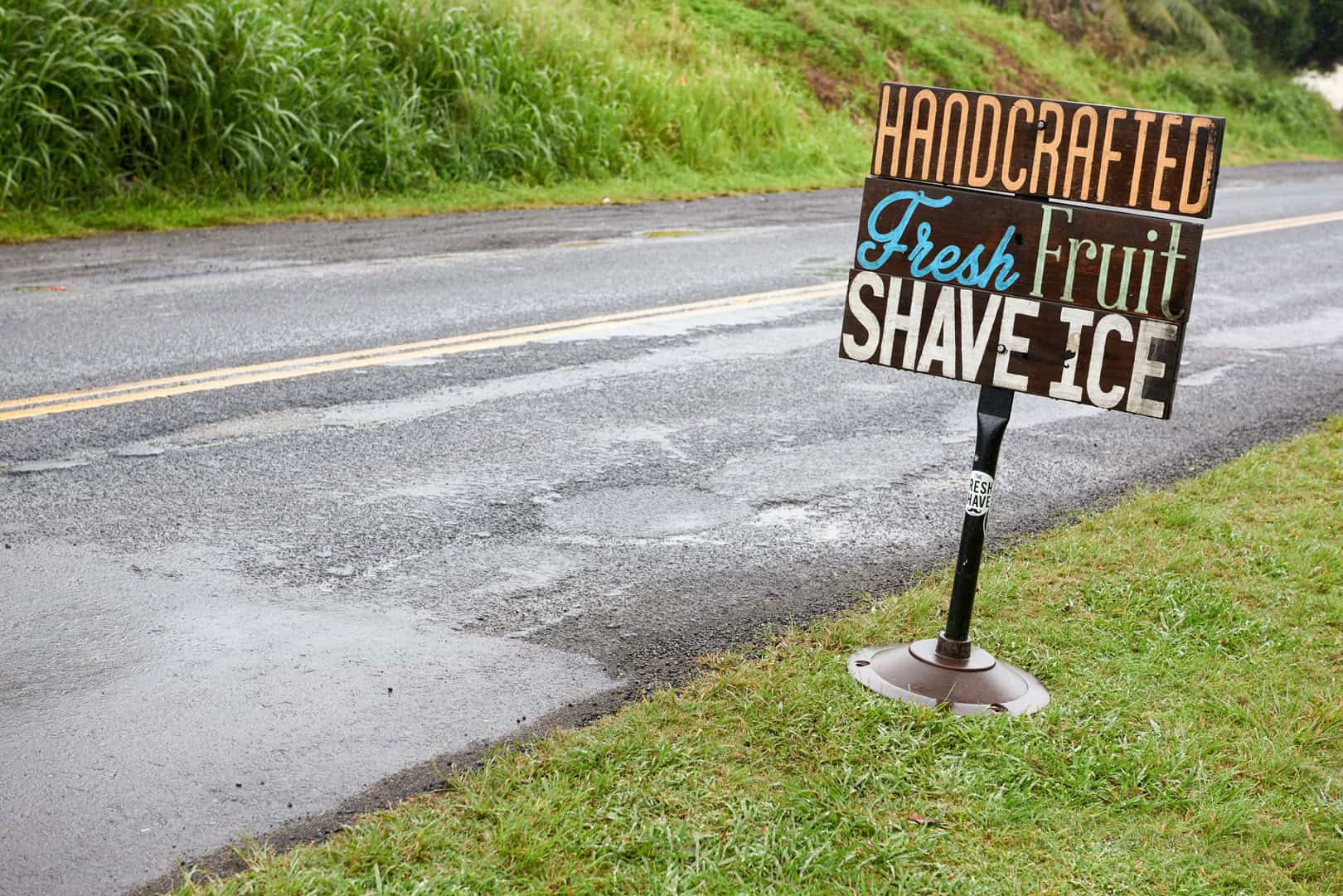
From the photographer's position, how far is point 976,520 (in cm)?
362

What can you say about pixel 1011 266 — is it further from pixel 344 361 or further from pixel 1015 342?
pixel 344 361

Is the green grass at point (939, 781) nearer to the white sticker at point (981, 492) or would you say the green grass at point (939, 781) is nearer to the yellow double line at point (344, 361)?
the white sticker at point (981, 492)

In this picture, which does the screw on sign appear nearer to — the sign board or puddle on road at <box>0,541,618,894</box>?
the sign board

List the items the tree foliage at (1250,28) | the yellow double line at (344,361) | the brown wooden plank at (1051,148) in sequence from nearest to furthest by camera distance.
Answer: the brown wooden plank at (1051,148) < the yellow double line at (344,361) < the tree foliage at (1250,28)

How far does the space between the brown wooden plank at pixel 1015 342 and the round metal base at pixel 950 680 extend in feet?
2.46

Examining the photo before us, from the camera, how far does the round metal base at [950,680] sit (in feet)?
11.4

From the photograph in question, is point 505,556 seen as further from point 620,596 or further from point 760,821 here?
point 760,821

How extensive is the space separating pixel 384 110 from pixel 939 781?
11562mm

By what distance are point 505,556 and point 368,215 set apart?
8.44m

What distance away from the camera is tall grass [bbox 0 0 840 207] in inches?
438

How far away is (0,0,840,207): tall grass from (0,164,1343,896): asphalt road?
1919mm

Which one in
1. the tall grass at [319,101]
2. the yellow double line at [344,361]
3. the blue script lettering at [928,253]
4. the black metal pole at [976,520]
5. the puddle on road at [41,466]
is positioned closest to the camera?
the blue script lettering at [928,253]

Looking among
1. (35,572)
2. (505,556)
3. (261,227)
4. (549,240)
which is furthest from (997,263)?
(261,227)

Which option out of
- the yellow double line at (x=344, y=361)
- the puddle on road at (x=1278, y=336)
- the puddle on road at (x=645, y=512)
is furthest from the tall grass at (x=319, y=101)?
the puddle on road at (x=1278, y=336)
